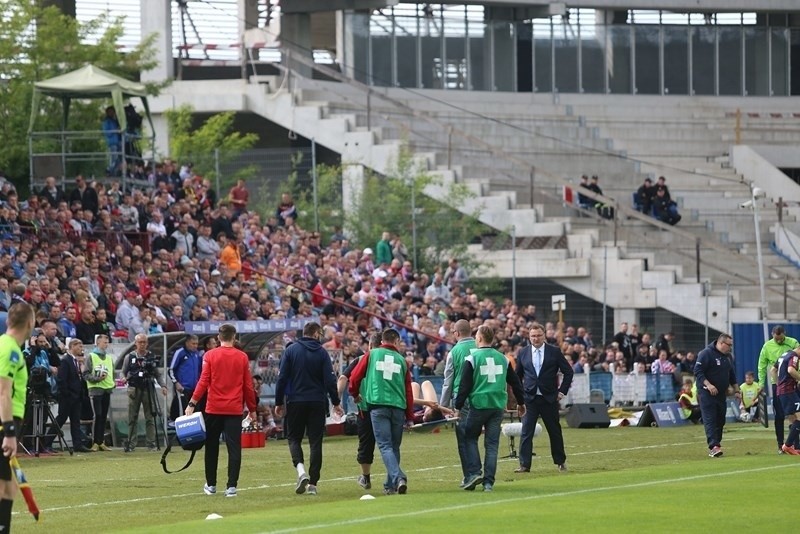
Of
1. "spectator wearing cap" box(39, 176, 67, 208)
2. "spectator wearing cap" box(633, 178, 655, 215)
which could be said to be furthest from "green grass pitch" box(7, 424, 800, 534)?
"spectator wearing cap" box(633, 178, 655, 215)

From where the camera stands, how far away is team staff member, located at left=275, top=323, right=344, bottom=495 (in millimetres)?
19578

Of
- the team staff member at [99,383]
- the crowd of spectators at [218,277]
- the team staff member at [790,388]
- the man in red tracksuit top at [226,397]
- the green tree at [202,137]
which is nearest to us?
the man in red tracksuit top at [226,397]

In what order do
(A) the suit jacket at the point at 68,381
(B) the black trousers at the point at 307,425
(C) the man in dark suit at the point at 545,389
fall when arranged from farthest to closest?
(A) the suit jacket at the point at 68,381
(C) the man in dark suit at the point at 545,389
(B) the black trousers at the point at 307,425

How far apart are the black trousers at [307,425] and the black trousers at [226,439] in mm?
608

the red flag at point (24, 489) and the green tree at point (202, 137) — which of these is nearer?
the red flag at point (24, 489)

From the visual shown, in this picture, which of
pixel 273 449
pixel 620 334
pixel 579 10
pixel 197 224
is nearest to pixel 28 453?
pixel 273 449

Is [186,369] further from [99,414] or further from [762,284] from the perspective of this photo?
[762,284]

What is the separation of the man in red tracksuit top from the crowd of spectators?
8378mm

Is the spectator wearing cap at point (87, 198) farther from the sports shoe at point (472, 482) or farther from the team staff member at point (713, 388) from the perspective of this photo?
the sports shoe at point (472, 482)

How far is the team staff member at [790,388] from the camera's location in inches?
1005

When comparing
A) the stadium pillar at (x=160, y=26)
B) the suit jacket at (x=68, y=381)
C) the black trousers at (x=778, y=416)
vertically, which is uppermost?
the stadium pillar at (x=160, y=26)

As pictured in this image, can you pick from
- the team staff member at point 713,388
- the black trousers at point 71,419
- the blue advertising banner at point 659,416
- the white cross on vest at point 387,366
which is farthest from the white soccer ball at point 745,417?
the white cross on vest at point 387,366

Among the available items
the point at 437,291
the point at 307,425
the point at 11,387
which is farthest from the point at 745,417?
the point at 11,387

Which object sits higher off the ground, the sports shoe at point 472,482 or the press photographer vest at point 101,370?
the press photographer vest at point 101,370
